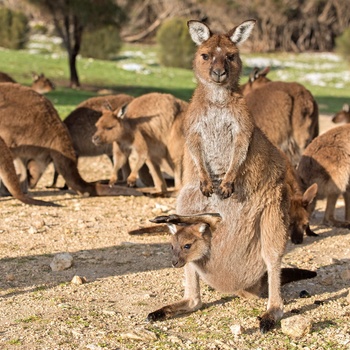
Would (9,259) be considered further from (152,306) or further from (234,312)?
(234,312)

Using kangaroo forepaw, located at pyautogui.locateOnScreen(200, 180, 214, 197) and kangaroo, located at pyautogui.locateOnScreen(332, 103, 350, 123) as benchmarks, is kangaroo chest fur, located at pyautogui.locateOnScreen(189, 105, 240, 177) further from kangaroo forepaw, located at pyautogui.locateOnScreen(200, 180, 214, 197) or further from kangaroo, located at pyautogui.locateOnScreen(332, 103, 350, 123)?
kangaroo, located at pyautogui.locateOnScreen(332, 103, 350, 123)

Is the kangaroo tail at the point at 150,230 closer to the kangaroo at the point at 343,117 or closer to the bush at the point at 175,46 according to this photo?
the kangaroo at the point at 343,117

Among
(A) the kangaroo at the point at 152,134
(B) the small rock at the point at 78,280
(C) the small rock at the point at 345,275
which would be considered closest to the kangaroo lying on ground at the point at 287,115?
(A) the kangaroo at the point at 152,134

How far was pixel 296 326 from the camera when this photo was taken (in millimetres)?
3812

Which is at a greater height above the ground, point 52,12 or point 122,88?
point 52,12

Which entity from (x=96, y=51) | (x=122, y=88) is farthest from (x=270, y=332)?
(x=96, y=51)

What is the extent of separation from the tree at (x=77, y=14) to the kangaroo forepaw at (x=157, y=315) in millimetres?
16312

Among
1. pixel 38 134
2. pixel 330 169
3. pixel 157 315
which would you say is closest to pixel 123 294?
pixel 157 315

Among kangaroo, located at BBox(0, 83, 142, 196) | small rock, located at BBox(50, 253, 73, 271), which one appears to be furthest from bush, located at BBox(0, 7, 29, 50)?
small rock, located at BBox(50, 253, 73, 271)

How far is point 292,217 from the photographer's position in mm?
6133

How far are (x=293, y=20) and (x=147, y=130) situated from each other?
32587mm

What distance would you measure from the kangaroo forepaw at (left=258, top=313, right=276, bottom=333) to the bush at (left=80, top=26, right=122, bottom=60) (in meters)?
26.6

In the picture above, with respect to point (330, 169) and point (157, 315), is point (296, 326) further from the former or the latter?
point (330, 169)

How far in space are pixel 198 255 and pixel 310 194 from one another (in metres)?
2.35
